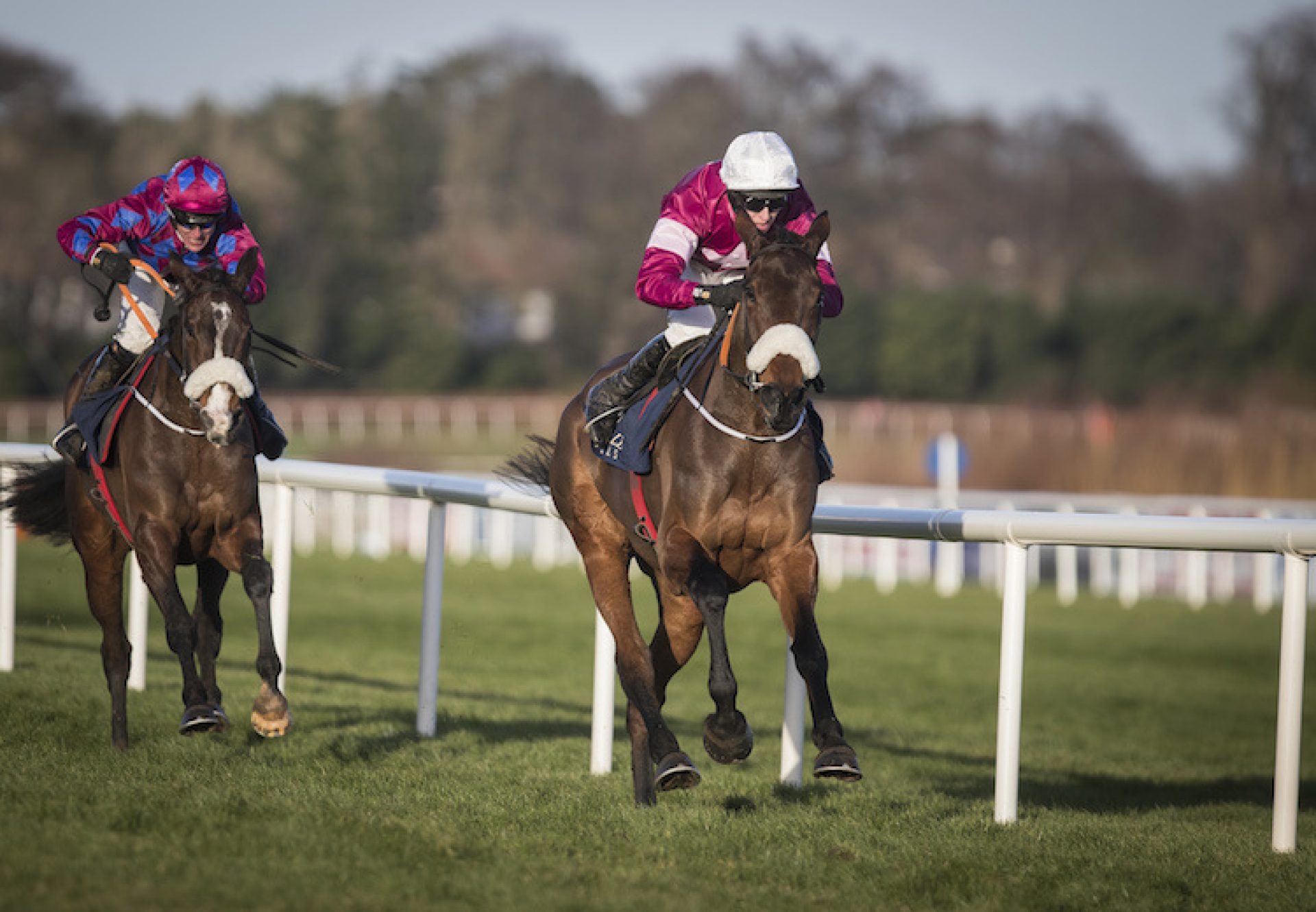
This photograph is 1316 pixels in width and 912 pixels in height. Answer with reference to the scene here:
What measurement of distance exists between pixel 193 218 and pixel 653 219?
40700 mm

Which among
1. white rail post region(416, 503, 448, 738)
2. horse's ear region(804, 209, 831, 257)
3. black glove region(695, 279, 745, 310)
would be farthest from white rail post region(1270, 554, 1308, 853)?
white rail post region(416, 503, 448, 738)

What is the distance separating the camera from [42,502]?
6.62m

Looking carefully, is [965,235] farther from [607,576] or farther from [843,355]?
[607,576]

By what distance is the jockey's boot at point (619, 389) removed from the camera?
17.2 feet

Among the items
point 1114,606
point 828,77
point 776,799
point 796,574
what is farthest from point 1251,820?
point 828,77

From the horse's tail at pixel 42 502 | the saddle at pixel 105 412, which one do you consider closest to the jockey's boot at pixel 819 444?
the saddle at pixel 105 412

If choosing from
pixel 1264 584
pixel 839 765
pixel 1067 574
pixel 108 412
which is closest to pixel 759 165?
pixel 839 765

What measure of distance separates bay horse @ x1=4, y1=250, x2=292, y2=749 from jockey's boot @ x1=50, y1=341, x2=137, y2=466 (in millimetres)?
96

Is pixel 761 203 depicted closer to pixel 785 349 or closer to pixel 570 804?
pixel 785 349

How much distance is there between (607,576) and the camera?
5.51 m

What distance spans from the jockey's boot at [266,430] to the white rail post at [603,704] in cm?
129

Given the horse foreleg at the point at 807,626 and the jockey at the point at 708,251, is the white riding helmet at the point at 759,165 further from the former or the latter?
the horse foreleg at the point at 807,626

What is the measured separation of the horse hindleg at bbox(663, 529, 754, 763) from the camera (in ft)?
14.8

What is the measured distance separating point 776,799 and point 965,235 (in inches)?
2006
